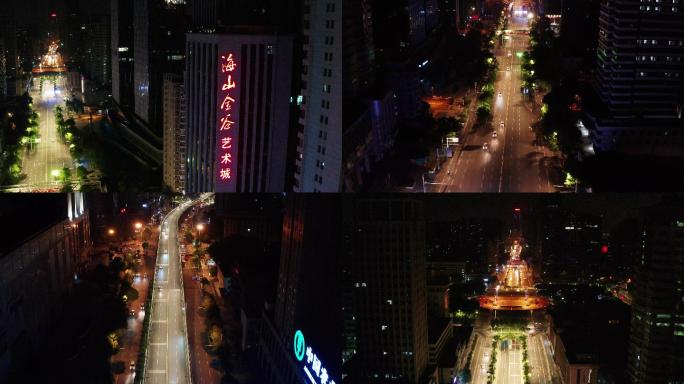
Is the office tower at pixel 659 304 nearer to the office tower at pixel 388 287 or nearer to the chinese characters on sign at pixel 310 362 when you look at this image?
the office tower at pixel 388 287

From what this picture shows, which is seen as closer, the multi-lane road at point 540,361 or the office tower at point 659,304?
the multi-lane road at point 540,361

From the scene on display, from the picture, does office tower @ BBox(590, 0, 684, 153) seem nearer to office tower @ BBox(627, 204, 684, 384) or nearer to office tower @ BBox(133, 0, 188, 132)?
office tower @ BBox(627, 204, 684, 384)

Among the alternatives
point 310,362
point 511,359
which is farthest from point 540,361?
point 310,362

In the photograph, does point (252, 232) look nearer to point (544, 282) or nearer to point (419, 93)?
point (419, 93)

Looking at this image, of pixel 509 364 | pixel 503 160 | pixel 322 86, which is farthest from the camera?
pixel 503 160

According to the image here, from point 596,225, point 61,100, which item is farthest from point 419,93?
point 61,100

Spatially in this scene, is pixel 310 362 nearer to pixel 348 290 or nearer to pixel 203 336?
pixel 348 290

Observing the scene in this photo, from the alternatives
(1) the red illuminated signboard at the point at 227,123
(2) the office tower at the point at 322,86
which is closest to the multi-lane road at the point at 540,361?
(2) the office tower at the point at 322,86
